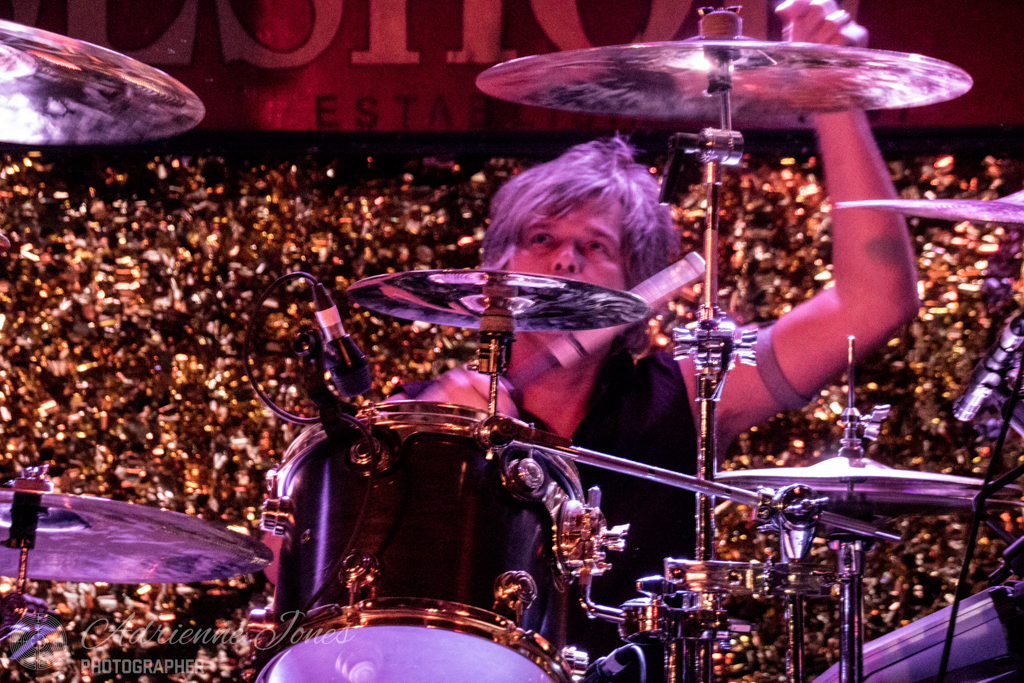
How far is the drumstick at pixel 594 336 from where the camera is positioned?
56.9 inches

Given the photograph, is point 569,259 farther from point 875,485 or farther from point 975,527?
point 975,527

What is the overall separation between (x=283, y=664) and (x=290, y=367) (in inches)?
45.3

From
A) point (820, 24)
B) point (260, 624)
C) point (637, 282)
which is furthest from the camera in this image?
point (637, 282)

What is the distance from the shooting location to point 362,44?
218cm

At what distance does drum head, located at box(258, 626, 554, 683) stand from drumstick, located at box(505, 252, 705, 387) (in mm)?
501

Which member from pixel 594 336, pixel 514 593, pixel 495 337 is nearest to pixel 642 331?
pixel 594 336

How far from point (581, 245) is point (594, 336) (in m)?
0.19

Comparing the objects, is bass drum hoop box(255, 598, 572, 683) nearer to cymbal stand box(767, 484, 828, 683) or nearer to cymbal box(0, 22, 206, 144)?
cymbal stand box(767, 484, 828, 683)

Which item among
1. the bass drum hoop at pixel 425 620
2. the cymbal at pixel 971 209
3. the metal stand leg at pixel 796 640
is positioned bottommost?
the metal stand leg at pixel 796 640

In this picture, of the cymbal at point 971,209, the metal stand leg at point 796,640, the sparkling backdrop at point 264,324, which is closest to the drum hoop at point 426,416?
the metal stand leg at point 796,640

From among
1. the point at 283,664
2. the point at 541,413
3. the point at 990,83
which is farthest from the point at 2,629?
the point at 990,83

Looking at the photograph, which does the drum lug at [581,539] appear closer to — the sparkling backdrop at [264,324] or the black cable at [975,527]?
the black cable at [975,527]

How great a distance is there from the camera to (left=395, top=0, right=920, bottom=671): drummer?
1.61 meters

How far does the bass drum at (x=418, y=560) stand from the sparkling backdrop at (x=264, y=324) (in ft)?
3.28
